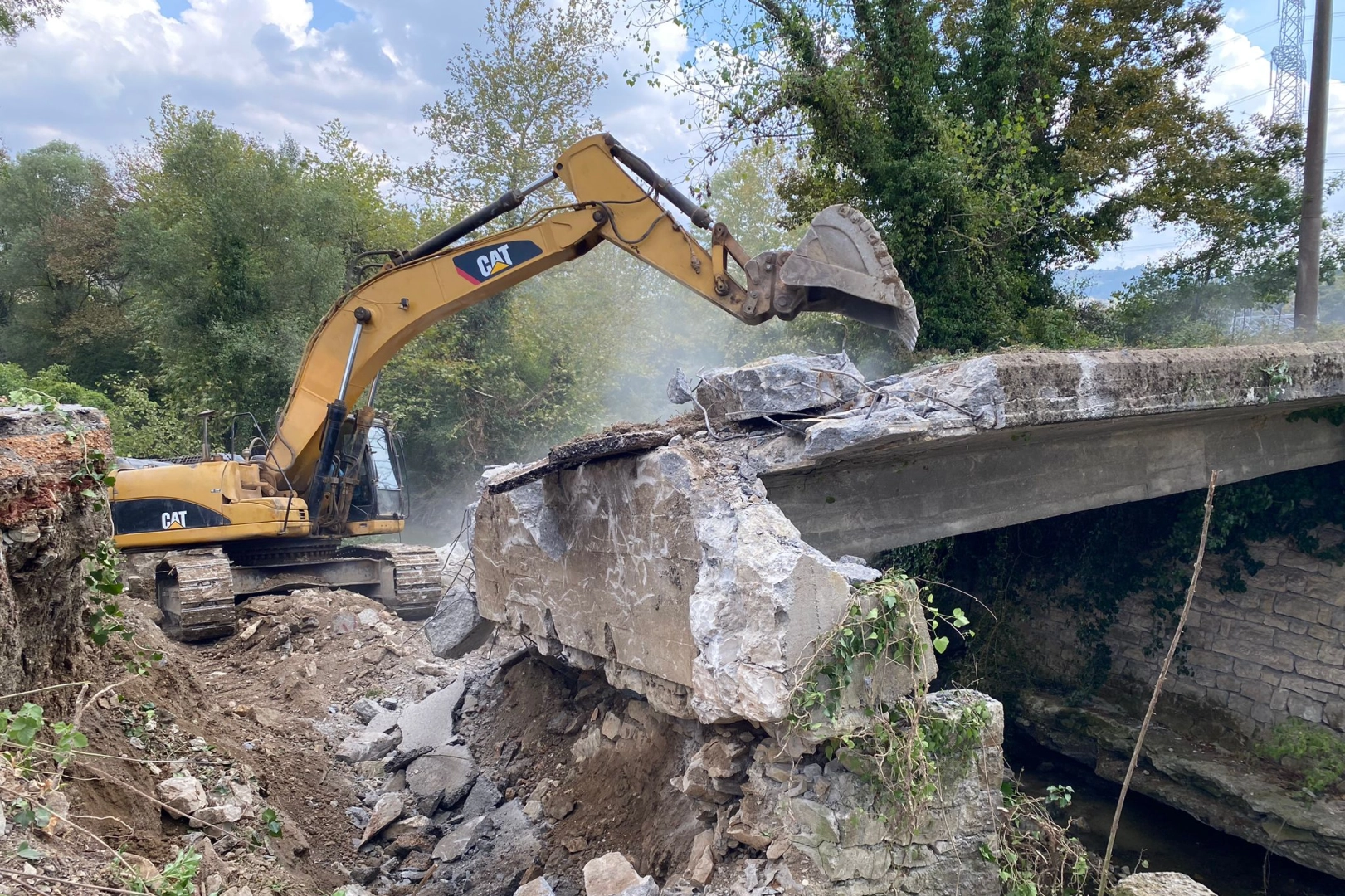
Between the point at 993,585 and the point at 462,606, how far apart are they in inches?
207

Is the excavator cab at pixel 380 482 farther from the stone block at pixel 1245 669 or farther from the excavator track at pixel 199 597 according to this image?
the stone block at pixel 1245 669

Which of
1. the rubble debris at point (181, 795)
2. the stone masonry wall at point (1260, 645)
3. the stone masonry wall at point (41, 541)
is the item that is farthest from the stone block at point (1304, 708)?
the stone masonry wall at point (41, 541)

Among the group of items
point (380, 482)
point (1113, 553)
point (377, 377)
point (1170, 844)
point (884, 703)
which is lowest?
point (1170, 844)

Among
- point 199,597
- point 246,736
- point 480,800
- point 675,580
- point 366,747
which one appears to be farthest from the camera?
point 199,597

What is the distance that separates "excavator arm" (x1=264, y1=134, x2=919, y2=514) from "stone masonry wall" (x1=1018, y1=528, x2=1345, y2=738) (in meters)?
4.50

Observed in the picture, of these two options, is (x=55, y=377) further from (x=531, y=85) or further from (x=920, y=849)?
(x=920, y=849)

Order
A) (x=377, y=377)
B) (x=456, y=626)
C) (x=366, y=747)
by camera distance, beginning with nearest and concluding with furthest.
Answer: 1. (x=366, y=747)
2. (x=456, y=626)
3. (x=377, y=377)

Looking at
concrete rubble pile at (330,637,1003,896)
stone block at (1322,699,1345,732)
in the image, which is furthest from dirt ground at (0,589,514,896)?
stone block at (1322,699,1345,732)

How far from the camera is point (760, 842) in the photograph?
3420 mm

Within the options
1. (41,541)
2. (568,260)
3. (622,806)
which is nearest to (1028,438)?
(622,806)

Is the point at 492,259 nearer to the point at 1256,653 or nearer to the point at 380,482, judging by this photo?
the point at 380,482

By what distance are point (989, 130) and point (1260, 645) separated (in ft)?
18.5

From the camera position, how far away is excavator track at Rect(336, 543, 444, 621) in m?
9.48

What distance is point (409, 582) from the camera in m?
9.49
